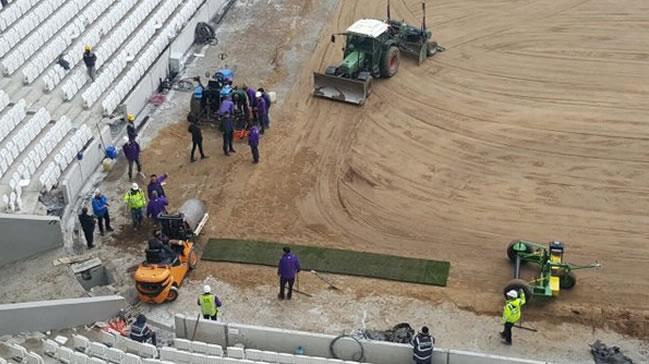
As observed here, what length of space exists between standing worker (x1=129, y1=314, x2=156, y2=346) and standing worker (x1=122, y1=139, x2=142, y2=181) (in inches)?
256

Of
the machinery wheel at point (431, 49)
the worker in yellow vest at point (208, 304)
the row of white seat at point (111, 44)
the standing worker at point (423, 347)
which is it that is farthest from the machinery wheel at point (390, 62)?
the standing worker at point (423, 347)

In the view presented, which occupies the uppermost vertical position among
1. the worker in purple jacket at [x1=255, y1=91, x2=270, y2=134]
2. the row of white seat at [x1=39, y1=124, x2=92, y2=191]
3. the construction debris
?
the worker in purple jacket at [x1=255, y1=91, x2=270, y2=134]

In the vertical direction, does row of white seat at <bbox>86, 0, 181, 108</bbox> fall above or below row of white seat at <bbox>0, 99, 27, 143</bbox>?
above

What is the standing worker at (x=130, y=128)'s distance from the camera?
22.8m

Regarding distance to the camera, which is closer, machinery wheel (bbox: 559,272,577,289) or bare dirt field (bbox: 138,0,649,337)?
machinery wheel (bbox: 559,272,577,289)

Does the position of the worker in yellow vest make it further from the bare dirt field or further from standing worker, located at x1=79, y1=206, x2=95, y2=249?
standing worker, located at x1=79, y1=206, x2=95, y2=249

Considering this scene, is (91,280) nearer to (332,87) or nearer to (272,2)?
(332,87)

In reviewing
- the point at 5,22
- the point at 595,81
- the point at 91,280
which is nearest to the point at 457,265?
the point at 91,280

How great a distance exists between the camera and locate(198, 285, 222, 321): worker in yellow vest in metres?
17.1

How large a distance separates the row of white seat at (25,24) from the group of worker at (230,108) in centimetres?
554

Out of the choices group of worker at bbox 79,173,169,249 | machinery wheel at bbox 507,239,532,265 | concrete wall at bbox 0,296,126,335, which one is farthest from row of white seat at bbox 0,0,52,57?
machinery wheel at bbox 507,239,532,265

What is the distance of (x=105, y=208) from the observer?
795 inches

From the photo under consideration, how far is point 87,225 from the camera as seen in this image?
64.8 ft

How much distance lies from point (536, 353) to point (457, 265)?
306 cm
